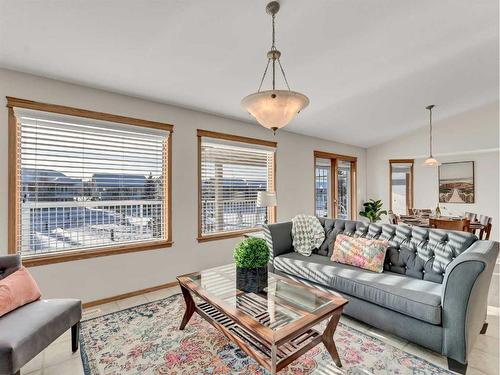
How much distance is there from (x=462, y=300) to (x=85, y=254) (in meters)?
3.50

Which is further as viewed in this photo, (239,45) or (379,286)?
(239,45)

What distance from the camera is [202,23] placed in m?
2.17

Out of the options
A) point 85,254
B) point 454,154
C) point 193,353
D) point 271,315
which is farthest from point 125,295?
point 454,154

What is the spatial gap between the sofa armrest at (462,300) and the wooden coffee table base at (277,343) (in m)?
0.78

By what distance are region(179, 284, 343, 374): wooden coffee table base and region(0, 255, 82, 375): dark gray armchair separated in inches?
35.6

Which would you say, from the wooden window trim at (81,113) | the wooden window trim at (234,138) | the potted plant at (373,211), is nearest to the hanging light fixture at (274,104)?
the wooden window trim at (81,113)

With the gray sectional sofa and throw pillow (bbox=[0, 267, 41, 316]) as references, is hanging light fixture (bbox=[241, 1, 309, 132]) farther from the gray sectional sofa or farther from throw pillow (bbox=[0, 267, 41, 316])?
throw pillow (bbox=[0, 267, 41, 316])

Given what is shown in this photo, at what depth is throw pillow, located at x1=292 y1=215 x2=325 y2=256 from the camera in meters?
3.41

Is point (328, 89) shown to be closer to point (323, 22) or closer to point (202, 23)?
point (323, 22)

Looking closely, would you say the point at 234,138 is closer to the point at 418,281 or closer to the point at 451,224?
the point at 418,281

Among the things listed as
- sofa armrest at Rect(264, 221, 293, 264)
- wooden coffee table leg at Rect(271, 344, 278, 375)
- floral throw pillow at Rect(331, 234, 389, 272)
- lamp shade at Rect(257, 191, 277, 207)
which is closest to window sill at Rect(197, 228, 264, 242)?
lamp shade at Rect(257, 191, 277, 207)

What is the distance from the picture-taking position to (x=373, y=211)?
6.64 meters

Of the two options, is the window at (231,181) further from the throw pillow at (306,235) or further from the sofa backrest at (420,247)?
the sofa backrest at (420,247)

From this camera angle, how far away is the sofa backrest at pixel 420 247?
94.3 inches
